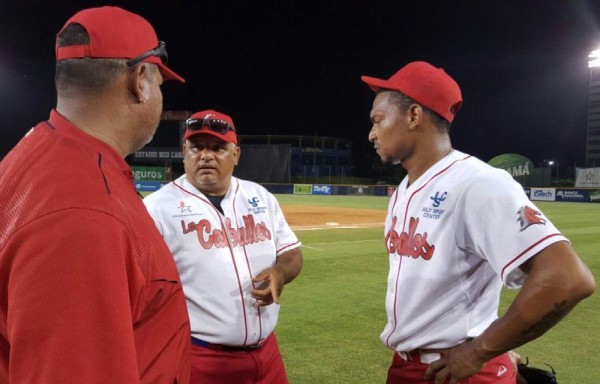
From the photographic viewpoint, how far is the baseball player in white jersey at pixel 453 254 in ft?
5.05

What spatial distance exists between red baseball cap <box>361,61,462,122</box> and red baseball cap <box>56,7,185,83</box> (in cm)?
120

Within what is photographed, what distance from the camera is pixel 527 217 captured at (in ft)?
5.29

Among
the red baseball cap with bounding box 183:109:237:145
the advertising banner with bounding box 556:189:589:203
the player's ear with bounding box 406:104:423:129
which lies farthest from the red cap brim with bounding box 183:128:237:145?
the advertising banner with bounding box 556:189:589:203

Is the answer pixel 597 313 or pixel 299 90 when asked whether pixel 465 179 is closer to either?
pixel 597 313

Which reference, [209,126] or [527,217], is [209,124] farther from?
[527,217]

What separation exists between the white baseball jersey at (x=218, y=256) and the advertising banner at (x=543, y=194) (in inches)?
1340

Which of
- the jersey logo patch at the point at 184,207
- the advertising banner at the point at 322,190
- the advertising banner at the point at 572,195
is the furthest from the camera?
the advertising banner at the point at 322,190

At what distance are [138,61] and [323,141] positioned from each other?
2897 inches

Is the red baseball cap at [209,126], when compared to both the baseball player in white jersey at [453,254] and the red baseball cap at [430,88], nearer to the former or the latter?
the baseball player in white jersey at [453,254]

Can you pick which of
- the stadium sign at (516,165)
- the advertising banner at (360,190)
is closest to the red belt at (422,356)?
the stadium sign at (516,165)

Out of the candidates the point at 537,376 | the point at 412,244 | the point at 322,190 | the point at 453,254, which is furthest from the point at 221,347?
the point at 322,190

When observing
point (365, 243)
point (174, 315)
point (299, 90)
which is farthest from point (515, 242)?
point (299, 90)

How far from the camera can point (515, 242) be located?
1.59 meters

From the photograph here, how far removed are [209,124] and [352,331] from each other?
2998 mm
